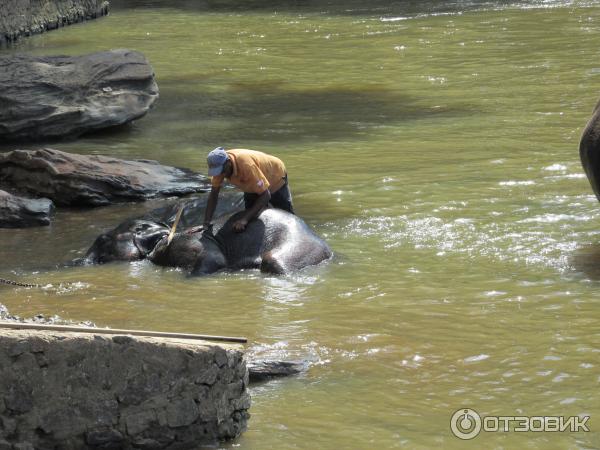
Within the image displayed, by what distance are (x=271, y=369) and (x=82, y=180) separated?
18.9 feet

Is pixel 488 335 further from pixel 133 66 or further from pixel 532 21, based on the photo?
pixel 532 21

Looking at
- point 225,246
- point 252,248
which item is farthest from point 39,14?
point 252,248

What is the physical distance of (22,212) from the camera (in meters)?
11.8

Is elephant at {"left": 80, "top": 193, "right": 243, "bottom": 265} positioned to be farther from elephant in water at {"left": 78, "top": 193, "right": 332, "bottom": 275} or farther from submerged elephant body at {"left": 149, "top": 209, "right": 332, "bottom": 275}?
submerged elephant body at {"left": 149, "top": 209, "right": 332, "bottom": 275}

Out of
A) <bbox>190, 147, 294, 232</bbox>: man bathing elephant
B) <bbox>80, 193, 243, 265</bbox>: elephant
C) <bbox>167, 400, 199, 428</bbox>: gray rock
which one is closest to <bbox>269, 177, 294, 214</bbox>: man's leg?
<bbox>190, 147, 294, 232</bbox>: man bathing elephant

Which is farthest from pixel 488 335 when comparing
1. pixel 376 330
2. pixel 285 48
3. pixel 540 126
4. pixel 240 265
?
pixel 285 48

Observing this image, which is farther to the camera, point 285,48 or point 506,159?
point 285,48

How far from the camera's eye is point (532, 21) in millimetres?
23828

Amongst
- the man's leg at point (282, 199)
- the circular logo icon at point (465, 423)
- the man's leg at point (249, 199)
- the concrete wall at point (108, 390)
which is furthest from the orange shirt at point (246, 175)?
the concrete wall at point (108, 390)

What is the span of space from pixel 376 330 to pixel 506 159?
5.55 meters

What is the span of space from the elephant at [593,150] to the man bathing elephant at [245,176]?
2.64 meters

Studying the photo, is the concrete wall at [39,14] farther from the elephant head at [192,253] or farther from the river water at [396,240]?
the elephant head at [192,253]

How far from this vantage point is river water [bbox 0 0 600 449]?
6.88 meters

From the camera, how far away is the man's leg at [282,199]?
35.9 ft
